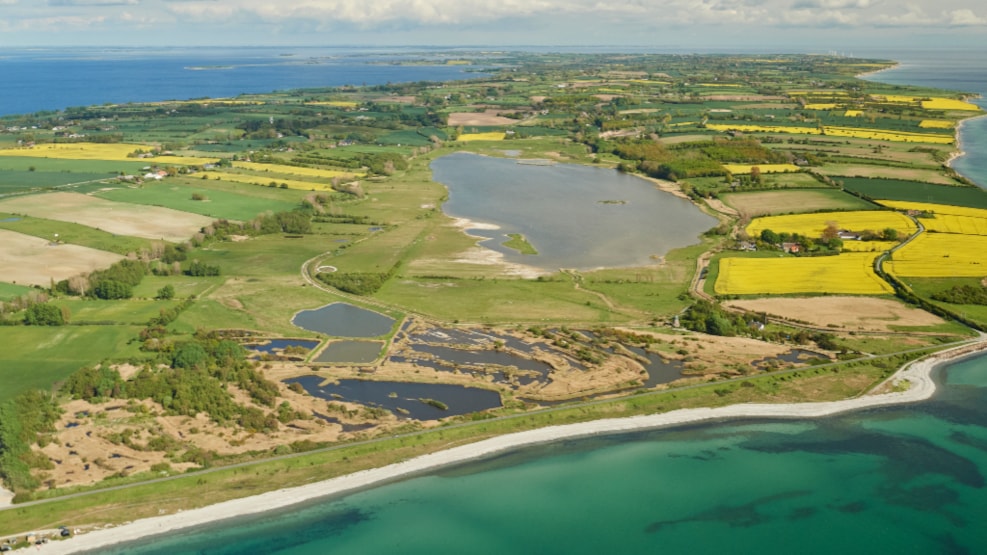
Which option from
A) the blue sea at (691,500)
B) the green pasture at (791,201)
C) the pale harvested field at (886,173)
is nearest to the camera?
the blue sea at (691,500)

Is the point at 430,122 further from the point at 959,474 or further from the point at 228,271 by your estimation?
the point at 959,474

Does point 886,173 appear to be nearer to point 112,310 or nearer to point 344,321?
point 344,321

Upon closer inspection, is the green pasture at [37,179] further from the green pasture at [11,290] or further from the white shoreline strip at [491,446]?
the white shoreline strip at [491,446]

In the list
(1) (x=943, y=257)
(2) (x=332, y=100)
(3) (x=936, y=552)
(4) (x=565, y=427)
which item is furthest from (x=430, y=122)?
(3) (x=936, y=552)

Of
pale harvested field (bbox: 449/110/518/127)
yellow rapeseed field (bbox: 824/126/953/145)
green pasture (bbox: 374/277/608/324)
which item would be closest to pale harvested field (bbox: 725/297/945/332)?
green pasture (bbox: 374/277/608/324)

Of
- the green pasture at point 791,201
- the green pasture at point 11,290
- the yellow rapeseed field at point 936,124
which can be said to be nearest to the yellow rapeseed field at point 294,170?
the green pasture at point 11,290
